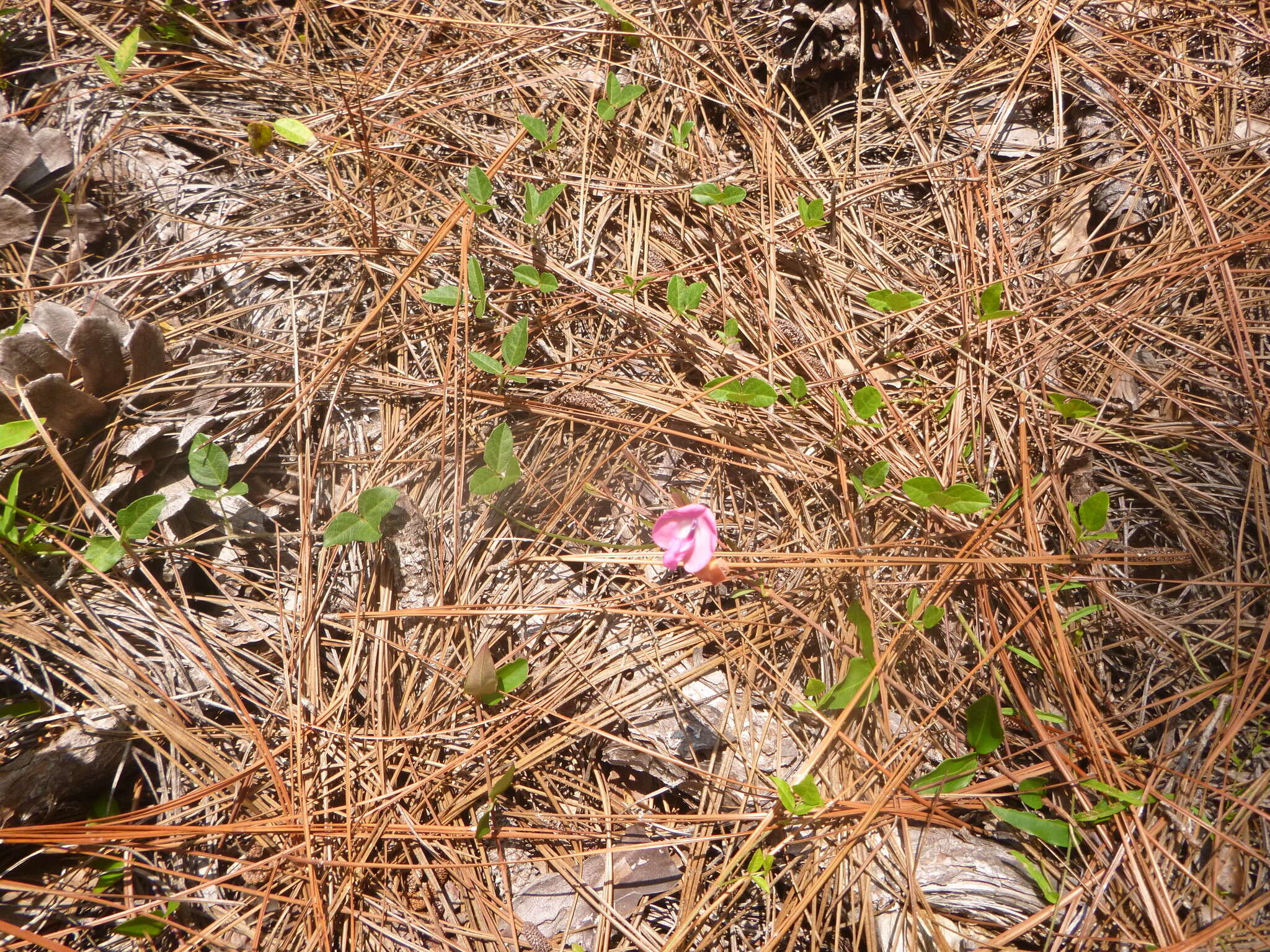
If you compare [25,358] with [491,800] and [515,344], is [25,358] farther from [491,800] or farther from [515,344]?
[491,800]

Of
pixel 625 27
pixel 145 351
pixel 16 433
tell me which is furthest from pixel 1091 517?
pixel 16 433

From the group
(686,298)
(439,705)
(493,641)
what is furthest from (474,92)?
(439,705)

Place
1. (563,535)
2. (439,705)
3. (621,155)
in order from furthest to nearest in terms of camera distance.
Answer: (621,155), (563,535), (439,705)

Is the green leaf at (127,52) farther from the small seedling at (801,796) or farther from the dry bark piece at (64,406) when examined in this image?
the small seedling at (801,796)

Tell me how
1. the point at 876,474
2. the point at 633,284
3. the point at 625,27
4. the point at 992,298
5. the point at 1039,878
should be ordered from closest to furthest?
the point at 1039,878
the point at 876,474
the point at 992,298
the point at 633,284
the point at 625,27

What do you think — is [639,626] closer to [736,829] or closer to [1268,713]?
[736,829]

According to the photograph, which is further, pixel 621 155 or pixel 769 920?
pixel 621 155
